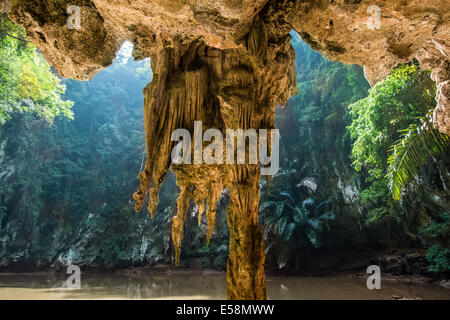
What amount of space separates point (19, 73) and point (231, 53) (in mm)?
8035

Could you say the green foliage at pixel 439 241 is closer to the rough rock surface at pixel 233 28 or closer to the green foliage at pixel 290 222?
Answer: the green foliage at pixel 290 222

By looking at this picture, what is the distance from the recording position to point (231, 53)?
3305 mm

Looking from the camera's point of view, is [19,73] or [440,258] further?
[19,73]

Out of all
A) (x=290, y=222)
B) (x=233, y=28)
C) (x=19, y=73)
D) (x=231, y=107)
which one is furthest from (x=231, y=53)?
(x=290, y=222)

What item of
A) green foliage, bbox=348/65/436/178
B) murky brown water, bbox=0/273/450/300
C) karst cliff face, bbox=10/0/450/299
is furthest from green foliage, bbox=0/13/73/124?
green foliage, bbox=348/65/436/178

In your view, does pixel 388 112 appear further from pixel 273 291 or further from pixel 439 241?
pixel 273 291

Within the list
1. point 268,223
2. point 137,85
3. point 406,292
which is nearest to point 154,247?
point 268,223

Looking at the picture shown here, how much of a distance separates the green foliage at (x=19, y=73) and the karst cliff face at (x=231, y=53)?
6.90 meters

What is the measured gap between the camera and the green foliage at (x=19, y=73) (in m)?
7.36

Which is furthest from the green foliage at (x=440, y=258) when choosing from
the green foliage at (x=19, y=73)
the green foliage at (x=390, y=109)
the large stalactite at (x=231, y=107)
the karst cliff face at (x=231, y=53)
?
the green foliage at (x=19, y=73)

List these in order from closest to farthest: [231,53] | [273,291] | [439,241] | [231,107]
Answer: [231,107] < [231,53] < [273,291] < [439,241]

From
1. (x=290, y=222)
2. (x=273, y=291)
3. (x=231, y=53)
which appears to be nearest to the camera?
(x=231, y=53)

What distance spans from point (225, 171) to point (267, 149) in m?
0.65
